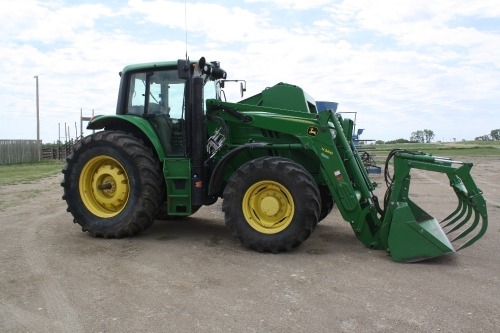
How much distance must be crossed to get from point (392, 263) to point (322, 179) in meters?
1.57

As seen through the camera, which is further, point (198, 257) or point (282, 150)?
point (282, 150)

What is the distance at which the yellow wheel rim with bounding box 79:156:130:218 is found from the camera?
6727 millimetres

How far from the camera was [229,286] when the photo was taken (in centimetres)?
460

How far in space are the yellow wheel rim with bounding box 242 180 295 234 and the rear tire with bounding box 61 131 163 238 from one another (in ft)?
4.74

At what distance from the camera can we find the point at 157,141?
262 inches

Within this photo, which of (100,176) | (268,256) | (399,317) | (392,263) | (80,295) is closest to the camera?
(399,317)

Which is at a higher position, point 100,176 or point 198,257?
point 100,176

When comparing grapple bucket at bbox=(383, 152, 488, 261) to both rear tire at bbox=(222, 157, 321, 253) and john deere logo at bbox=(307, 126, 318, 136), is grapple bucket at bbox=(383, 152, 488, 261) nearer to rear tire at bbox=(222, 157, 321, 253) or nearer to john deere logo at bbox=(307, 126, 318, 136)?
rear tire at bbox=(222, 157, 321, 253)

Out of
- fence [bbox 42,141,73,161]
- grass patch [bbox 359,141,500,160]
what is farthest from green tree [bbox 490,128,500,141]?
fence [bbox 42,141,73,161]

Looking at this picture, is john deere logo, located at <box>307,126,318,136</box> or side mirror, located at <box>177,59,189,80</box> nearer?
john deere logo, located at <box>307,126,318,136</box>

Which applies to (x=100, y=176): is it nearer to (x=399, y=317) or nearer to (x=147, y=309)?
(x=147, y=309)

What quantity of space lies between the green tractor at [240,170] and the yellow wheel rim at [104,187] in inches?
0.6

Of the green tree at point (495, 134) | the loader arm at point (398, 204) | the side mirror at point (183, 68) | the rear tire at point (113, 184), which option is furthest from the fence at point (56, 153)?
the green tree at point (495, 134)

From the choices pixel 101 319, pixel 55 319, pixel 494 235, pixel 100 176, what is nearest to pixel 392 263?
pixel 494 235
